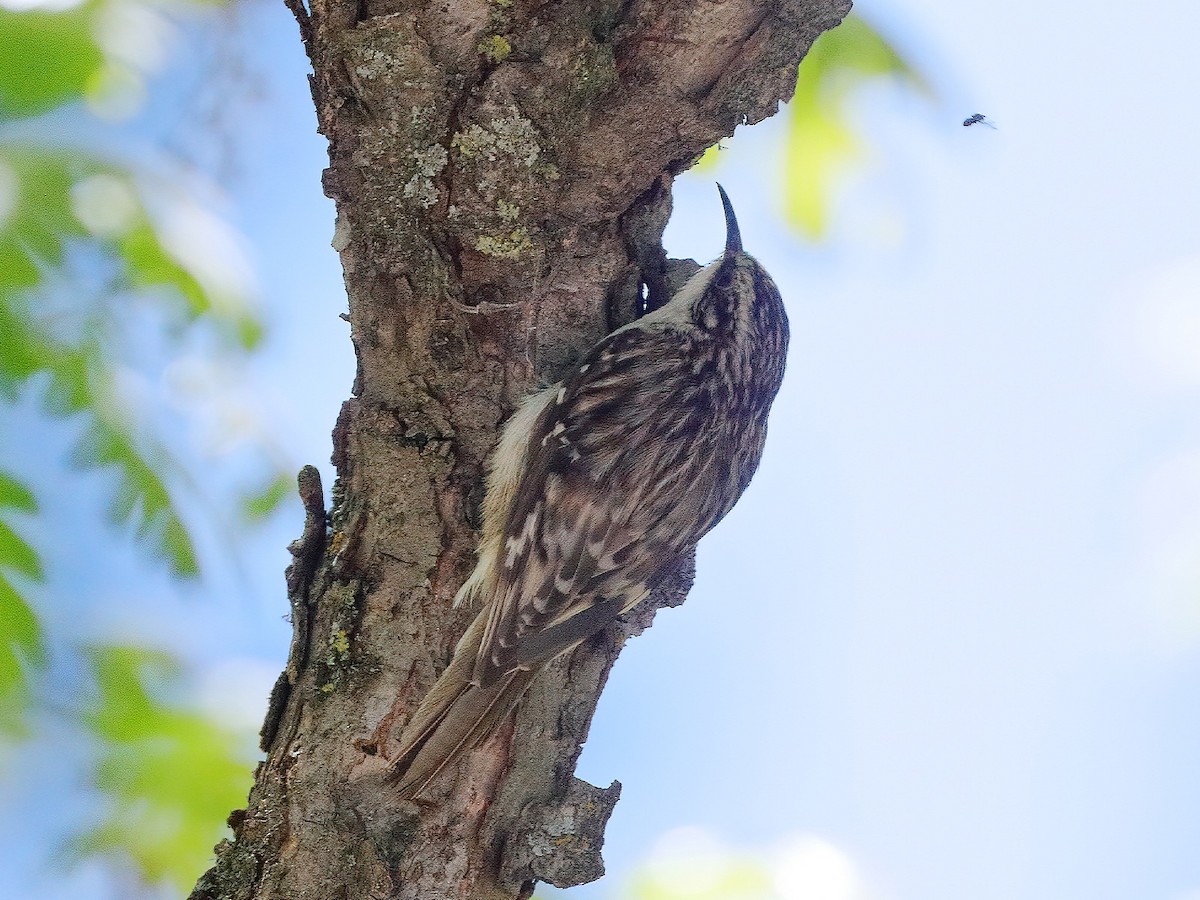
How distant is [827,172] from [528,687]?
4.15 ft

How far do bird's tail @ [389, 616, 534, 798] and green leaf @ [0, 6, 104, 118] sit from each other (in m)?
1.35

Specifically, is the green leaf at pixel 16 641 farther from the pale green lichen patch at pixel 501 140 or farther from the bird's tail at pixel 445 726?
the pale green lichen patch at pixel 501 140

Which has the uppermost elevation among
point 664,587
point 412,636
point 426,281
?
point 426,281

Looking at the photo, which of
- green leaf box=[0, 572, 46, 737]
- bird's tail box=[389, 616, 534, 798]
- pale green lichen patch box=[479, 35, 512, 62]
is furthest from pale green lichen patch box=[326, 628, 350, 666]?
pale green lichen patch box=[479, 35, 512, 62]

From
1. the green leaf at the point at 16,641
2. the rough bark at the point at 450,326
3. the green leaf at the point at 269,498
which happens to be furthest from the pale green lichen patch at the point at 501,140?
the green leaf at the point at 269,498

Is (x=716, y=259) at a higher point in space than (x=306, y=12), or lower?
higher

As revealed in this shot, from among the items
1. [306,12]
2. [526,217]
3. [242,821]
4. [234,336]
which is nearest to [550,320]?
[526,217]

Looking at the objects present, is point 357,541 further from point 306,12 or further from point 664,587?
point 306,12

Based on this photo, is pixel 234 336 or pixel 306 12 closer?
pixel 306 12

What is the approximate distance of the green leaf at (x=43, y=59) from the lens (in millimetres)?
2203

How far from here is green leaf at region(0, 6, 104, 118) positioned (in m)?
2.20

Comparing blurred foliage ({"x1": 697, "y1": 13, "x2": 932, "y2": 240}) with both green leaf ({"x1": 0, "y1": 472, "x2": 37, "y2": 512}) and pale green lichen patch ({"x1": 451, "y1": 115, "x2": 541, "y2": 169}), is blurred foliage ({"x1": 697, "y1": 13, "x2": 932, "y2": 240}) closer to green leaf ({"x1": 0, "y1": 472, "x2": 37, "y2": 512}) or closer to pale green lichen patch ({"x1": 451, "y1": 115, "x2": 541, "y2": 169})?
pale green lichen patch ({"x1": 451, "y1": 115, "x2": 541, "y2": 169})

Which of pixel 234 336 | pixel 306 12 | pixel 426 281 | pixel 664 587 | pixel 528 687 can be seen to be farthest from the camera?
pixel 234 336

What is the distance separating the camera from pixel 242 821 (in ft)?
6.59
